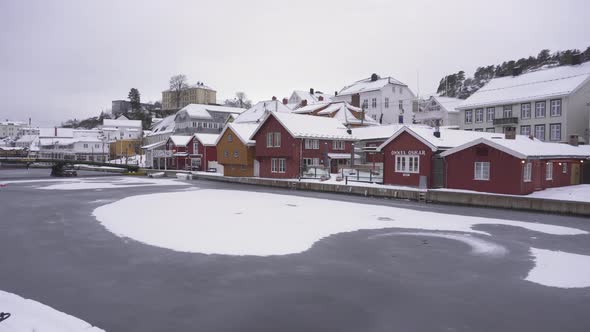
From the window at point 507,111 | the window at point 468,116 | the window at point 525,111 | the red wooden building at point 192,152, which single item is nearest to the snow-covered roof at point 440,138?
the window at point 525,111

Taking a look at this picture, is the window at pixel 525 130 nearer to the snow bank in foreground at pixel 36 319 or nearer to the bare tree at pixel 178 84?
the snow bank in foreground at pixel 36 319

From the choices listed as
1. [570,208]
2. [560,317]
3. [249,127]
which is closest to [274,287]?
[560,317]

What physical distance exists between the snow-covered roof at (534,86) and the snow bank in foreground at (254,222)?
34720 millimetres

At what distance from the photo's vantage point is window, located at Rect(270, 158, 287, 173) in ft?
157

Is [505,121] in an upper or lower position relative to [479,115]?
lower

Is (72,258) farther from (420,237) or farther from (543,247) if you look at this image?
(543,247)

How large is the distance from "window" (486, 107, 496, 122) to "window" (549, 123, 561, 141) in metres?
7.58

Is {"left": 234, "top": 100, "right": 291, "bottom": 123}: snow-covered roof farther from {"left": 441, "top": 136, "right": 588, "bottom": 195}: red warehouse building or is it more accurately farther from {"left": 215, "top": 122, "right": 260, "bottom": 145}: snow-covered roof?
{"left": 441, "top": 136, "right": 588, "bottom": 195}: red warehouse building

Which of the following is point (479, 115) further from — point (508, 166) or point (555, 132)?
point (508, 166)

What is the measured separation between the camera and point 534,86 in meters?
52.0

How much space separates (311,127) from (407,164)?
51.5 feet

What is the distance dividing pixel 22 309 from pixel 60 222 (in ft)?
43.4

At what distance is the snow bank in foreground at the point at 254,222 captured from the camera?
16156 mm

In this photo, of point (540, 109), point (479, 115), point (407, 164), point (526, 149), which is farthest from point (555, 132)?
point (407, 164)
